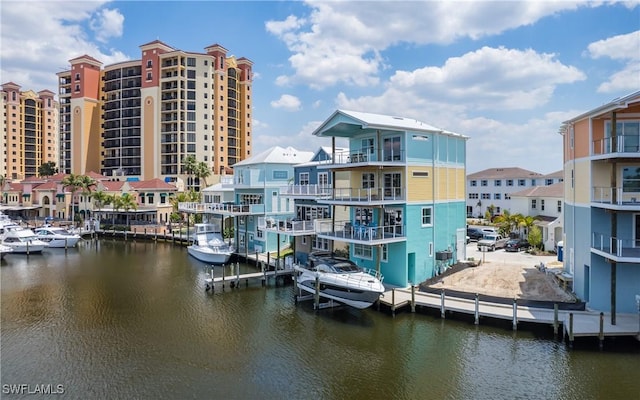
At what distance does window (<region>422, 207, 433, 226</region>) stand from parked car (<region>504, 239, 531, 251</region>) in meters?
13.4

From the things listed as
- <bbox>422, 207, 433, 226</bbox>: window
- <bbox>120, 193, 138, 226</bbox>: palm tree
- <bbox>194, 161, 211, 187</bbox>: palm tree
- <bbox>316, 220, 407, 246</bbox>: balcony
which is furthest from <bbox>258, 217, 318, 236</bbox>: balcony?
<bbox>194, 161, 211, 187</bbox>: palm tree

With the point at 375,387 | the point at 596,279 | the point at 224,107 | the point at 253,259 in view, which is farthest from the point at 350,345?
the point at 224,107

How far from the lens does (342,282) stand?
2314 centimetres

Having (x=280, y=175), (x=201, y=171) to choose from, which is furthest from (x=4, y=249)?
(x=201, y=171)

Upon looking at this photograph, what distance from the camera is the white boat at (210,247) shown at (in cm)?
3890

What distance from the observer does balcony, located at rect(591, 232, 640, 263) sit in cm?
1825

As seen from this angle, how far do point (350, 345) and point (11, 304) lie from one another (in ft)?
71.2

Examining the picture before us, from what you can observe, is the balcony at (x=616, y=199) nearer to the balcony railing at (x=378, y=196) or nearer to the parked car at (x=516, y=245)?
the balcony railing at (x=378, y=196)

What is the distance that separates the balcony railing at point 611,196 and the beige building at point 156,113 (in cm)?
7081

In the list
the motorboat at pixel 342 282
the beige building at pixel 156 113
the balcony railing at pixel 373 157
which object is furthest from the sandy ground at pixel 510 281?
the beige building at pixel 156 113

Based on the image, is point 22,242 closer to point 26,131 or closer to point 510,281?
point 510,281

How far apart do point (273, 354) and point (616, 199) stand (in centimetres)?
1692

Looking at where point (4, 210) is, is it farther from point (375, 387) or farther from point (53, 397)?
point (375, 387)

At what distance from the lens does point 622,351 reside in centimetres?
1728
